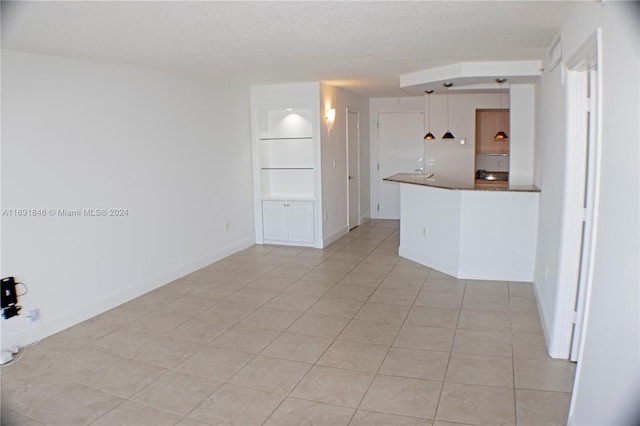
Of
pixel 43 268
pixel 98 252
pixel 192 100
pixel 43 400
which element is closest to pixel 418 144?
pixel 192 100

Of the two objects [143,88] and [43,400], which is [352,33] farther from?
[43,400]

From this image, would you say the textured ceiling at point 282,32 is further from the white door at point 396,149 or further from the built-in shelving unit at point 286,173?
the white door at point 396,149

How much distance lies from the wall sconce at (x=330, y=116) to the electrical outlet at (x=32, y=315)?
449cm

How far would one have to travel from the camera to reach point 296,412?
276 centimetres

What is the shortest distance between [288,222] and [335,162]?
1234 mm

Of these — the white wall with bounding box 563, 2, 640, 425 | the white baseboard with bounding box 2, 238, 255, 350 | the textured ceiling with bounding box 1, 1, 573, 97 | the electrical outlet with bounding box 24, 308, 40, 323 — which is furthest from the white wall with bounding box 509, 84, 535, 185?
the electrical outlet with bounding box 24, 308, 40, 323

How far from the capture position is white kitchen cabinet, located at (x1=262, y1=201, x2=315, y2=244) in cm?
699

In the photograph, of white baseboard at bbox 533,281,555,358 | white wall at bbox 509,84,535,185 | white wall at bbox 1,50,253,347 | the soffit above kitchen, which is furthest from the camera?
white wall at bbox 509,84,535,185

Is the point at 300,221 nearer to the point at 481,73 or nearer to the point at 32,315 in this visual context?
the point at 481,73

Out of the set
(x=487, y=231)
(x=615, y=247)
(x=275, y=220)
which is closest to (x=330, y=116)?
(x=275, y=220)

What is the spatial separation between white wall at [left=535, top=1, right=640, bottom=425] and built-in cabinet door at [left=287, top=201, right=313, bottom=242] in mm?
4729

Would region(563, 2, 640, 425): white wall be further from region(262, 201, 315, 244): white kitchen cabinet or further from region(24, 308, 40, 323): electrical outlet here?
region(262, 201, 315, 244): white kitchen cabinet

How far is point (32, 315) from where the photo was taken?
12.6 feet

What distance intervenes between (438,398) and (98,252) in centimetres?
336
